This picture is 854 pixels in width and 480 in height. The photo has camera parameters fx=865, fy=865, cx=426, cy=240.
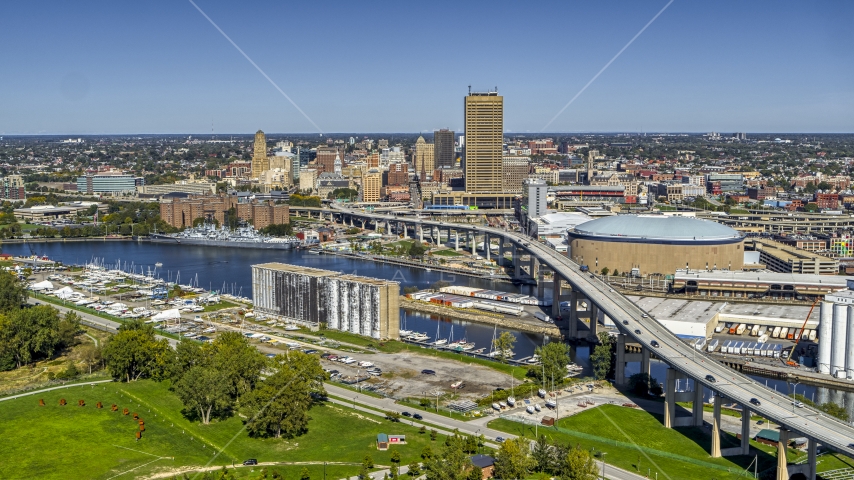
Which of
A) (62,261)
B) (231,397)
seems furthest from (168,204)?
(231,397)

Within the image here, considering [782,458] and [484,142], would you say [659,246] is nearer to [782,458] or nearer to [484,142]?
[782,458]

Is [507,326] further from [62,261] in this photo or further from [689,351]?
[62,261]

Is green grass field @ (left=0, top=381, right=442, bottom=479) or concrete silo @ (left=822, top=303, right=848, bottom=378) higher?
concrete silo @ (left=822, top=303, right=848, bottom=378)

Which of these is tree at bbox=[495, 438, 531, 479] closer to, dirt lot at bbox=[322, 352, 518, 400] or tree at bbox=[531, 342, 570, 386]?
dirt lot at bbox=[322, 352, 518, 400]

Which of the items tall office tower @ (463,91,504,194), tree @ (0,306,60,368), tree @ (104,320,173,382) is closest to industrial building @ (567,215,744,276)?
tree @ (104,320,173,382)

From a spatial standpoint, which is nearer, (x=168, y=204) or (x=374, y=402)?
(x=374, y=402)
